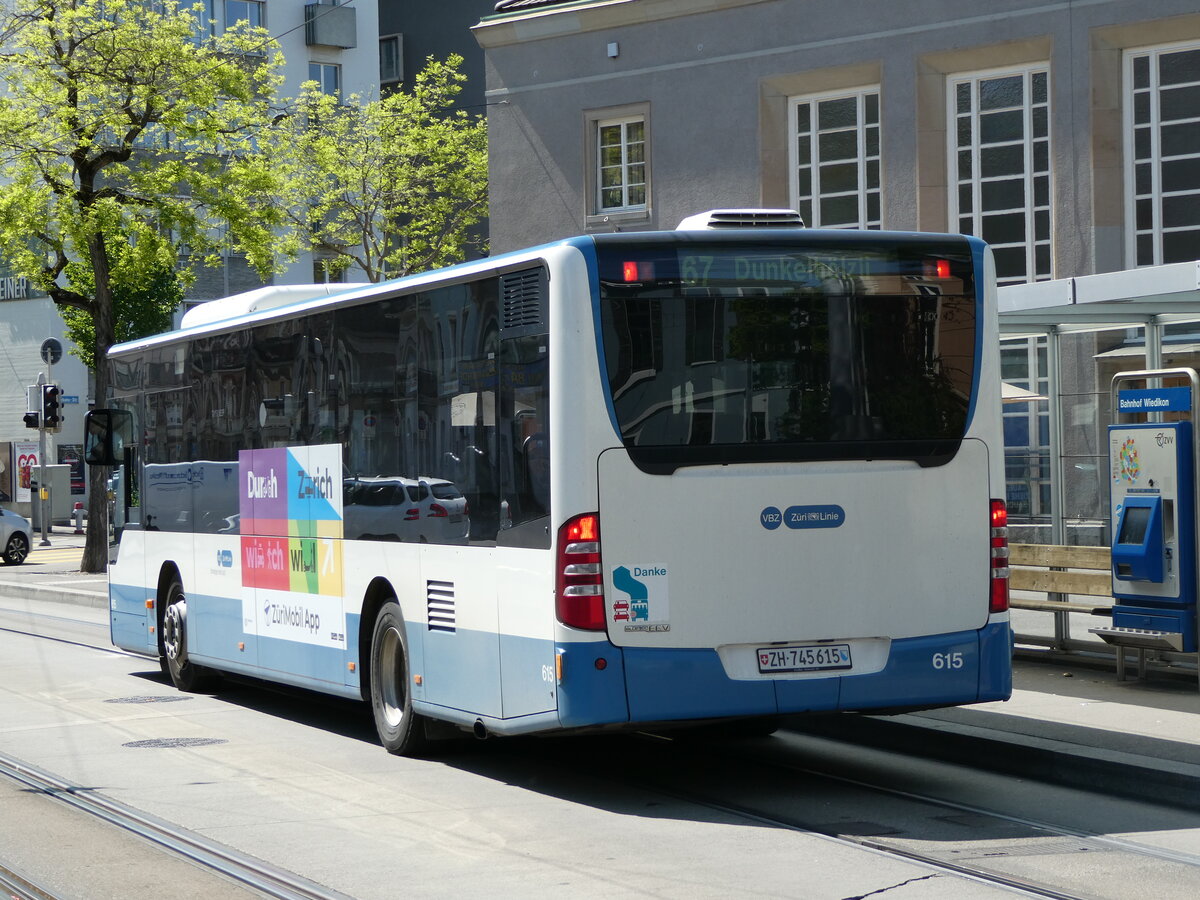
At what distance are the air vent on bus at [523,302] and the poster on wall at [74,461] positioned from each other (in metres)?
45.1

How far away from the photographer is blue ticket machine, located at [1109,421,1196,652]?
11219 mm

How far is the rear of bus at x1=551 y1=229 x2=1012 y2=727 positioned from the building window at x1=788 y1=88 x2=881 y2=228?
49.3 feet

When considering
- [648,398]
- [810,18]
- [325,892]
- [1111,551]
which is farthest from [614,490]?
[810,18]

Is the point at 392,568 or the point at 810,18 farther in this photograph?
the point at 810,18

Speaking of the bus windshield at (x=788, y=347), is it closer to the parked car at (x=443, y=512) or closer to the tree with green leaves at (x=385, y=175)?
the parked car at (x=443, y=512)

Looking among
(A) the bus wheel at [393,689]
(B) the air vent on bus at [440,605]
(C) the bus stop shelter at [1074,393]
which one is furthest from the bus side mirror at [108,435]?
(C) the bus stop shelter at [1074,393]

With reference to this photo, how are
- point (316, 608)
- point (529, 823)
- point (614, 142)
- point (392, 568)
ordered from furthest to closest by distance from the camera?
point (614, 142), point (316, 608), point (392, 568), point (529, 823)

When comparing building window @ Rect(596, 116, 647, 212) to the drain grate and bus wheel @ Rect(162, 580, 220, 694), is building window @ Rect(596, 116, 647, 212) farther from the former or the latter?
the drain grate

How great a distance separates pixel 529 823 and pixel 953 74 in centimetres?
1708

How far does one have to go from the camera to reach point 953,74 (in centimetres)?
2308

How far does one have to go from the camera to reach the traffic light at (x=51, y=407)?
1291 inches

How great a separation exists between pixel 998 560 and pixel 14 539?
3041 centimetres

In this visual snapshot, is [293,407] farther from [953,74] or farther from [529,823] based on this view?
[953,74]

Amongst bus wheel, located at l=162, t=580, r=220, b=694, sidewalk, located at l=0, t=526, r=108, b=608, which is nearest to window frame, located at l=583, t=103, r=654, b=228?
sidewalk, located at l=0, t=526, r=108, b=608
